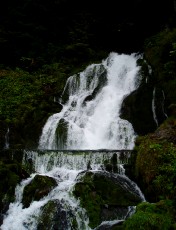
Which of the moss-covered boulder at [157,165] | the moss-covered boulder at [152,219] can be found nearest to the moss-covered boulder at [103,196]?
the moss-covered boulder at [157,165]

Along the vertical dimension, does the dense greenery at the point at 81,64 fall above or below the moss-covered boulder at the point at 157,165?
above

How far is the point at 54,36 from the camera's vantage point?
2538 cm

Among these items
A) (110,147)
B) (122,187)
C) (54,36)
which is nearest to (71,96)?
(110,147)

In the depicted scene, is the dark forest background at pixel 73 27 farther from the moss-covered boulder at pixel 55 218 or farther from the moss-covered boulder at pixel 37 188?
the moss-covered boulder at pixel 55 218

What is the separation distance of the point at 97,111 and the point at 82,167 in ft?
18.5

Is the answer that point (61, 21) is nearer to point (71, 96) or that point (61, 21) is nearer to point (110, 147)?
point (71, 96)

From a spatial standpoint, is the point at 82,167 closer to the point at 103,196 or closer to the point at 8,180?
the point at 103,196

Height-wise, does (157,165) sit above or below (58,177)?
above

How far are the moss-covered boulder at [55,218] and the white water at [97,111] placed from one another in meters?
5.87

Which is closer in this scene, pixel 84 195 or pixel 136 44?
pixel 84 195

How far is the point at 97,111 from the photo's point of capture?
1806 centimetres

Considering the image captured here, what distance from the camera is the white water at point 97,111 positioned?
1623 cm

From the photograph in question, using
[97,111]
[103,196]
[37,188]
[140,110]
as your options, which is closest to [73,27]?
[97,111]

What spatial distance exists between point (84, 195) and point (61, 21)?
56.2 ft
